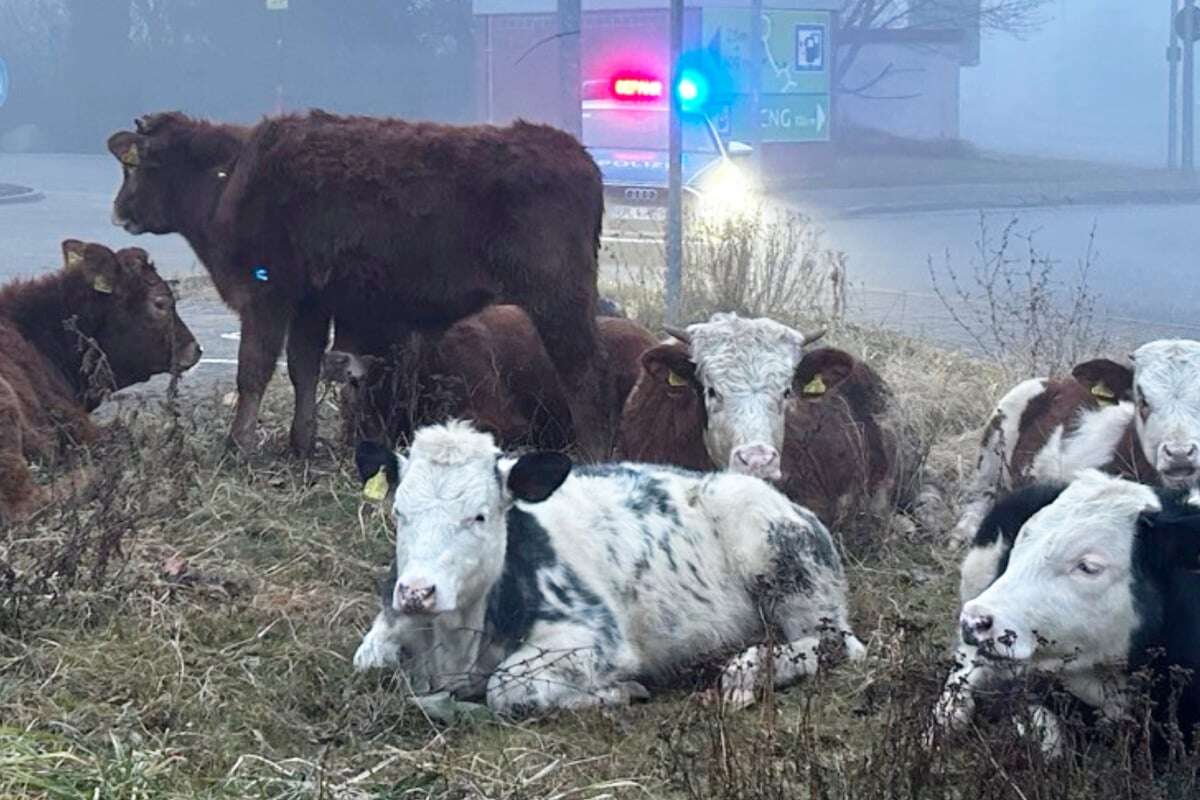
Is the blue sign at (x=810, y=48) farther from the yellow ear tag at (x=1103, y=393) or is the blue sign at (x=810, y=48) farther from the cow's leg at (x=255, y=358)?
the yellow ear tag at (x=1103, y=393)

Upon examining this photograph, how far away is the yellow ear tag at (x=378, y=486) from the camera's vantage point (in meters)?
6.96

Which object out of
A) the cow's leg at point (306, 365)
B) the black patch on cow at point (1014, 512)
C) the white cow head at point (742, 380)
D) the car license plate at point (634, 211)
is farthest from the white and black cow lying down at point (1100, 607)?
the car license plate at point (634, 211)

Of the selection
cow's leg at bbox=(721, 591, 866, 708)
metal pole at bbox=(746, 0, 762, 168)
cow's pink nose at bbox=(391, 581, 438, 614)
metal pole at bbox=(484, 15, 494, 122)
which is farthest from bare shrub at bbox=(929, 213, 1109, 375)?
metal pole at bbox=(484, 15, 494, 122)

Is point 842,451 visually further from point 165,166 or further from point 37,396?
point 165,166

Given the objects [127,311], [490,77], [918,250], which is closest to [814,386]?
[127,311]

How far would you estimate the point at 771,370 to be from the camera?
8.83m

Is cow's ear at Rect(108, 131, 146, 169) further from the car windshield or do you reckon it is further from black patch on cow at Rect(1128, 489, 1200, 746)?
the car windshield

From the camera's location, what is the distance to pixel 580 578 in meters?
7.07

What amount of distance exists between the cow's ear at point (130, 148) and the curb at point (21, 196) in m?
22.5

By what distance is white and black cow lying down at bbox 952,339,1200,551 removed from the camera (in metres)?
8.66

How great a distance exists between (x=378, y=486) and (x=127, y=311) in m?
4.87

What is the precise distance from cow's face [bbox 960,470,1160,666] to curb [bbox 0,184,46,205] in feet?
97.2

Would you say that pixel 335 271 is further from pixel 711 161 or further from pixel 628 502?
pixel 711 161

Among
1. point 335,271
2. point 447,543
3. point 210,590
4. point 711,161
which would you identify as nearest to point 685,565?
point 447,543
